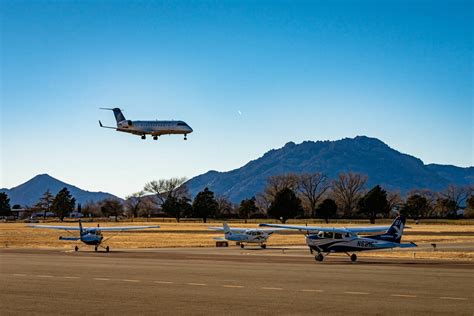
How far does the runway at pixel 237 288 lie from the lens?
66.2 ft

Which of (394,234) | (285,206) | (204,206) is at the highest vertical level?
(204,206)

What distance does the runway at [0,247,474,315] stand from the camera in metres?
20.2

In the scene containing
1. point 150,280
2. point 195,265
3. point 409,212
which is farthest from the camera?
point 409,212

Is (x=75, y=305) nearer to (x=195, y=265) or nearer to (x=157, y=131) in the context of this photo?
(x=195, y=265)

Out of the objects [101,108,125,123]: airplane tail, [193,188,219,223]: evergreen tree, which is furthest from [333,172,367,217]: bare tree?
[101,108,125,123]: airplane tail


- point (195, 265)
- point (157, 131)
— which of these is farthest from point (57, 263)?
point (157, 131)

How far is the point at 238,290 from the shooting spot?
2494 cm

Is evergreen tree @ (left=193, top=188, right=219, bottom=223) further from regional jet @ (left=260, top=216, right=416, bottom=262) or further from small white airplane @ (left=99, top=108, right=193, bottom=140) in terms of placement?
regional jet @ (left=260, top=216, right=416, bottom=262)

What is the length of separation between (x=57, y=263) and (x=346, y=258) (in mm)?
18317

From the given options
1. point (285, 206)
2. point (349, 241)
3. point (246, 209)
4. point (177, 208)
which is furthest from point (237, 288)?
point (246, 209)

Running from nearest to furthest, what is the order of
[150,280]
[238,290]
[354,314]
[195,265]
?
[354,314]
[238,290]
[150,280]
[195,265]

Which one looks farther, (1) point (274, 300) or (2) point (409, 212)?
(2) point (409, 212)

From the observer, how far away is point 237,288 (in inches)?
1010

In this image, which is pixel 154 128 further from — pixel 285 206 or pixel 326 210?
pixel 326 210
